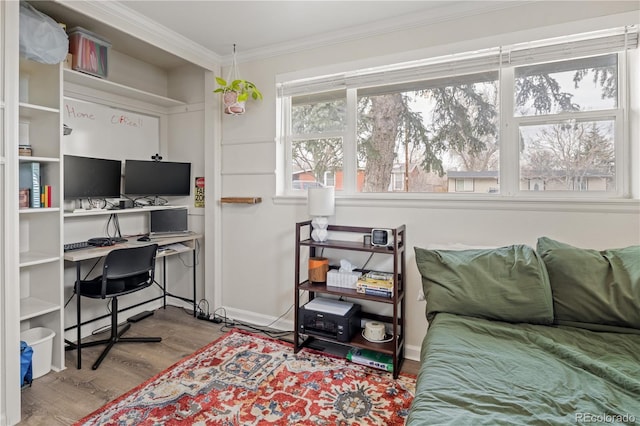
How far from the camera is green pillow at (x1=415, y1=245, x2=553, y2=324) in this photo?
1684 mm

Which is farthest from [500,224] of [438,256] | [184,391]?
[184,391]

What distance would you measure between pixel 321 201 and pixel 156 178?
5.81 ft

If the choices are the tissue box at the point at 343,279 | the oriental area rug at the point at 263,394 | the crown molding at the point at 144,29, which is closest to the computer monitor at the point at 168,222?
the oriental area rug at the point at 263,394

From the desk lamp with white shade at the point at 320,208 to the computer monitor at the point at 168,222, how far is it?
154cm

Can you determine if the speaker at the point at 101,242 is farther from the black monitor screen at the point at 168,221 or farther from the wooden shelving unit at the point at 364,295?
the wooden shelving unit at the point at 364,295

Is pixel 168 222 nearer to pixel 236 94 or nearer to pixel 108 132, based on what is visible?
pixel 108 132

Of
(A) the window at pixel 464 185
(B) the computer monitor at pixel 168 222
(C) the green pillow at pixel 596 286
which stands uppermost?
(A) the window at pixel 464 185

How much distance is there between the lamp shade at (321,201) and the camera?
8.23ft

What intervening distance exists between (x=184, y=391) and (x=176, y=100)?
2.83 metres

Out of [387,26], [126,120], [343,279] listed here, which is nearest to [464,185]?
[343,279]

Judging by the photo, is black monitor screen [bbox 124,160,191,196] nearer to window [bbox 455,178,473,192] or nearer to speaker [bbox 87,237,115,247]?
speaker [bbox 87,237,115,247]

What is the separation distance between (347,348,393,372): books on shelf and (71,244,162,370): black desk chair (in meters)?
1.59

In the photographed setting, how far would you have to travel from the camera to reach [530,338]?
1.53 metres

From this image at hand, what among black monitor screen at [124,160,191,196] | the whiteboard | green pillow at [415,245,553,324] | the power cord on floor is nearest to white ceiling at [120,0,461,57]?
the whiteboard
